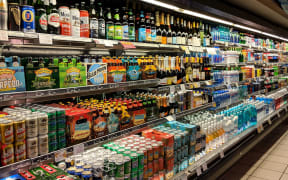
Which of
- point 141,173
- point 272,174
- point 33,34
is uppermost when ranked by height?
point 33,34

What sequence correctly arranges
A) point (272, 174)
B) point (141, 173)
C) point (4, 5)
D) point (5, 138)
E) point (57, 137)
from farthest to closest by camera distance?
1. point (272, 174)
2. point (141, 173)
3. point (57, 137)
4. point (4, 5)
5. point (5, 138)

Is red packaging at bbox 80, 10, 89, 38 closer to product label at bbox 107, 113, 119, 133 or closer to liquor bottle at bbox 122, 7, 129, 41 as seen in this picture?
liquor bottle at bbox 122, 7, 129, 41

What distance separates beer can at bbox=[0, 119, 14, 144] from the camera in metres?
1.29

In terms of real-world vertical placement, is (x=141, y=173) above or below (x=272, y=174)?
above

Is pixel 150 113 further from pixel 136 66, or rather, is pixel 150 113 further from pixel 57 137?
pixel 57 137

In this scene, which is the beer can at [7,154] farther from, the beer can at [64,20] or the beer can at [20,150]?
the beer can at [64,20]

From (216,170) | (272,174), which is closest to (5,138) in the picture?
(216,170)

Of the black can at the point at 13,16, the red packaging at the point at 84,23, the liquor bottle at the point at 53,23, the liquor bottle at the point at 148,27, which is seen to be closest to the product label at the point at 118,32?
the red packaging at the point at 84,23

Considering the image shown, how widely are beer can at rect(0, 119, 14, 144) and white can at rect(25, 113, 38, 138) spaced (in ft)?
0.31

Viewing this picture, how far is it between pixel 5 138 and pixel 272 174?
379 centimetres

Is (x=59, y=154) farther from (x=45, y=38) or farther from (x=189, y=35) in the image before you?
(x=189, y=35)

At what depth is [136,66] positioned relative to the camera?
2281mm

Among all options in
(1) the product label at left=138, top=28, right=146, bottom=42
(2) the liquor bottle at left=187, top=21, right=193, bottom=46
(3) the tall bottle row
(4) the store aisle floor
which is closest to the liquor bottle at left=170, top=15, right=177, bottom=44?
(3) the tall bottle row

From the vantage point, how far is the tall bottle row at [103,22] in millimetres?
1516
